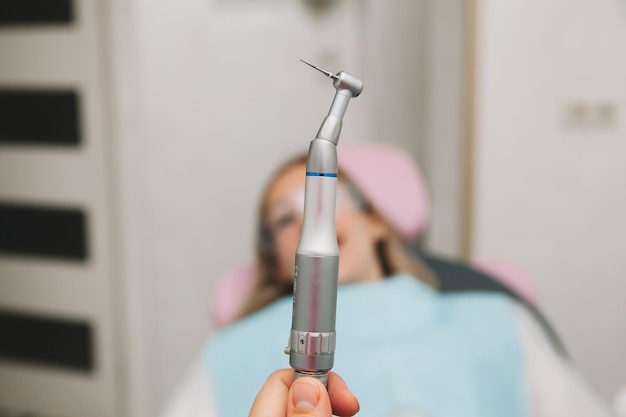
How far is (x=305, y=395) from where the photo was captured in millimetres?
215

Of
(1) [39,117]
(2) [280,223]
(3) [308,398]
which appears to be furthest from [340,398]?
(1) [39,117]

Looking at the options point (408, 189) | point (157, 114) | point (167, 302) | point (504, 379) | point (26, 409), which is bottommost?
point (26, 409)

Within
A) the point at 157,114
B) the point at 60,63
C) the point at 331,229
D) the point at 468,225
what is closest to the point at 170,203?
the point at 157,114

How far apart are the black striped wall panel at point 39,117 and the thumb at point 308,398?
5.59 feet

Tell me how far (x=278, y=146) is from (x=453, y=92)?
1.59 feet

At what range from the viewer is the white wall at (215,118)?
97 centimetres

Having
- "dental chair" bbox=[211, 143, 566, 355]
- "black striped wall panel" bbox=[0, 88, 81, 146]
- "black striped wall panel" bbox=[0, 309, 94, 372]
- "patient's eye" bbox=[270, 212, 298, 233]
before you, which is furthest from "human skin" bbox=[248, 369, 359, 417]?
"black striped wall panel" bbox=[0, 309, 94, 372]

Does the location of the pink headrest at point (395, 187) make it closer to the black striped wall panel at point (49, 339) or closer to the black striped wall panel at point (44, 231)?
the black striped wall panel at point (44, 231)

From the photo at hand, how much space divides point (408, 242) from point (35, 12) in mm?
1311

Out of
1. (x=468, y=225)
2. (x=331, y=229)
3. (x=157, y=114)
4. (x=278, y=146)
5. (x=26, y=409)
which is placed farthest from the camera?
(x=26, y=409)

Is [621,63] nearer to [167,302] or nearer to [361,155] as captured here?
[361,155]

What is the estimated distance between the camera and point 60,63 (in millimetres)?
1711

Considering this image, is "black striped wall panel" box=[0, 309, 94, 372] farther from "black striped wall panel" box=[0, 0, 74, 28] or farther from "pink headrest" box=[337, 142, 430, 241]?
"pink headrest" box=[337, 142, 430, 241]

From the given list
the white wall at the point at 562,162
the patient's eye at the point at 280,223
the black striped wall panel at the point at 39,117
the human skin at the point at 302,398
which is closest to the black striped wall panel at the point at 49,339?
the black striped wall panel at the point at 39,117
